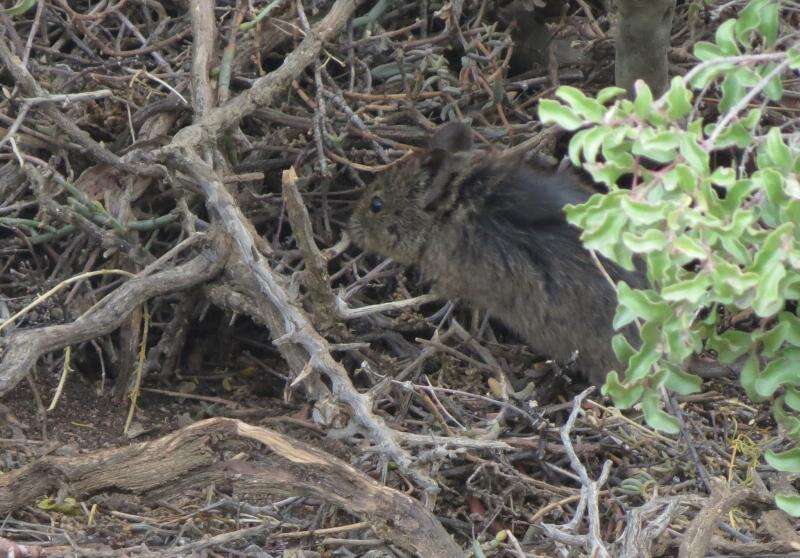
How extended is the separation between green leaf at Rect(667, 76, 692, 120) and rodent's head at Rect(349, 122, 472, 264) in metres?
2.53

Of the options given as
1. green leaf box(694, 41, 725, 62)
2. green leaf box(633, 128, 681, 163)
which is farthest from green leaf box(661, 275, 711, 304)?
green leaf box(694, 41, 725, 62)

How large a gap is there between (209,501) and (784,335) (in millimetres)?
2008

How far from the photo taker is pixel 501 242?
4.78 metres

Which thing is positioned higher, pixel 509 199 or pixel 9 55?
pixel 9 55

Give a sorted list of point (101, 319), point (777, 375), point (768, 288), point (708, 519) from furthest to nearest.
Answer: point (101, 319), point (708, 519), point (777, 375), point (768, 288)

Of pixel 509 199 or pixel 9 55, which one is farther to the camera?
pixel 509 199

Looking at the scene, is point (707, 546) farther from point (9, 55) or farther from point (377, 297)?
point (9, 55)

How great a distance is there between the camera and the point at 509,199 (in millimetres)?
4828

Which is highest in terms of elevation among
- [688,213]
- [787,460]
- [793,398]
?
[688,213]

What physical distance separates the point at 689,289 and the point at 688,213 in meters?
0.16

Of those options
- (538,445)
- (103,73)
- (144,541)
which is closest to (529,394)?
(538,445)

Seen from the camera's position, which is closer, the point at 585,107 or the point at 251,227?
the point at 585,107

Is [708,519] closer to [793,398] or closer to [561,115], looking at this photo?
[793,398]

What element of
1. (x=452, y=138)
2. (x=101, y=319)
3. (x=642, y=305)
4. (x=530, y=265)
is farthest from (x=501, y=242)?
(x=642, y=305)
